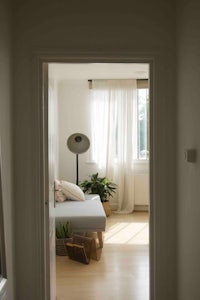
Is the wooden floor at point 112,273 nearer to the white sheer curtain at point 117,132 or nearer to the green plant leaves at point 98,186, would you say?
the green plant leaves at point 98,186

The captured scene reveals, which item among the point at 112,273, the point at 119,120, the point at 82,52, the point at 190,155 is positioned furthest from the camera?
the point at 119,120

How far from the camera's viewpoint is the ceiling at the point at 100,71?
214 inches

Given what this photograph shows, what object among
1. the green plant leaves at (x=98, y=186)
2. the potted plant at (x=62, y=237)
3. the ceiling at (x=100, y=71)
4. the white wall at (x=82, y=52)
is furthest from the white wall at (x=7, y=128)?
the green plant leaves at (x=98, y=186)

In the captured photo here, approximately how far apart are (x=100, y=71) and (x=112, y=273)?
3.54 m

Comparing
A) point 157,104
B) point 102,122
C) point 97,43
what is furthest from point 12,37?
point 102,122

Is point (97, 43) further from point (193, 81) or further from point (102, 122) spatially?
point (102, 122)

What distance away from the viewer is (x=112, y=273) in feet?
11.8

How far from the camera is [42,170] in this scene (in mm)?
2521

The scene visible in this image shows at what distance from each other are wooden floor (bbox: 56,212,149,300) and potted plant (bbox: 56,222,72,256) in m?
0.09

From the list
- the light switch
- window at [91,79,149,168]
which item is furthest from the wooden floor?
window at [91,79,149,168]

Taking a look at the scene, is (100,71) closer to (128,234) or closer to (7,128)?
(128,234)

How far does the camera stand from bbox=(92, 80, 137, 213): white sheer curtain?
21.4 ft

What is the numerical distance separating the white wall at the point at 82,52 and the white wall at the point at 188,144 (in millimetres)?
110

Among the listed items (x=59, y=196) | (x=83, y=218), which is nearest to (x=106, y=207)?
(x=59, y=196)
